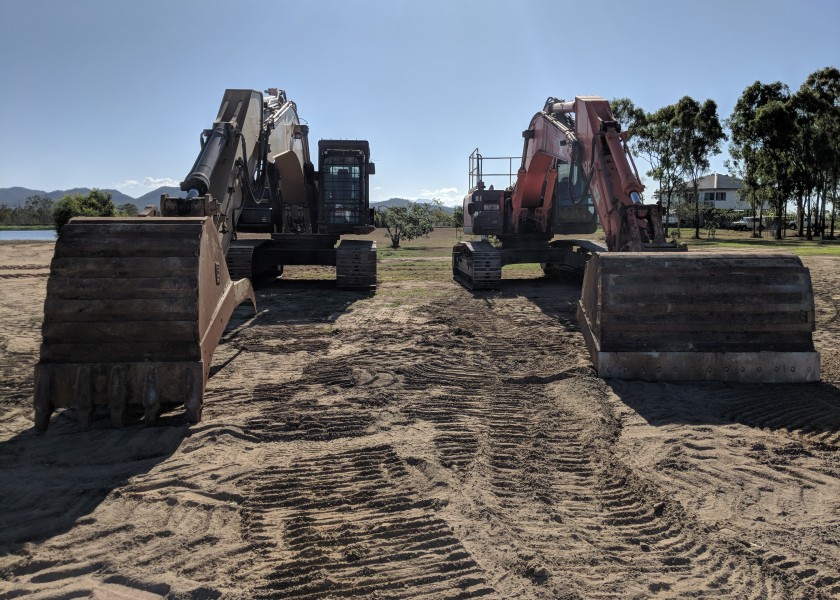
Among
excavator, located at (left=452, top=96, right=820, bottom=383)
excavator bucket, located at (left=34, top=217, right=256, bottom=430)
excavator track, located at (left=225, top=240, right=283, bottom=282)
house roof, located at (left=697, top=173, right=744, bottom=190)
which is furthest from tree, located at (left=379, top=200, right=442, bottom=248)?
house roof, located at (left=697, top=173, right=744, bottom=190)

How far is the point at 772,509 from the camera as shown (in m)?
3.74

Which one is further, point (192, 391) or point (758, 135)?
point (758, 135)

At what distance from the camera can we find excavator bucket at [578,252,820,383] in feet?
20.7

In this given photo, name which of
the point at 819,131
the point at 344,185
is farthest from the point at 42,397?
the point at 819,131

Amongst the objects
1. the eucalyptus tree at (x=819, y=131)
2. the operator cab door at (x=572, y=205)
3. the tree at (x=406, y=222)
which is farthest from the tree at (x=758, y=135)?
the operator cab door at (x=572, y=205)

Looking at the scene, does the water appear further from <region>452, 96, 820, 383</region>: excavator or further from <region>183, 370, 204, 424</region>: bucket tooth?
<region>452, 96, 820, 383</region>: excavator

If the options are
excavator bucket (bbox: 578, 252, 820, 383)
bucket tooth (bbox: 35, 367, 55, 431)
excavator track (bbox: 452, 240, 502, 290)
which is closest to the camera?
bucket tooth (bbox: 35, 367, 55, 431)

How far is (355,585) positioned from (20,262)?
78.7 ft

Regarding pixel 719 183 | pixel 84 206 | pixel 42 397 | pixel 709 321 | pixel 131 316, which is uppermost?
pixel 719 183

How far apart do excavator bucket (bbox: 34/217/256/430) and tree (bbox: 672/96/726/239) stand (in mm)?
39681

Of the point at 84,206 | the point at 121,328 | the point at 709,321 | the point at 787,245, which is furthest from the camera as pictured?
the point at 84,206

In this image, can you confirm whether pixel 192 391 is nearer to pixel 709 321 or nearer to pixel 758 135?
pixel 709 321

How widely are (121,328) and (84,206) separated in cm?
4075

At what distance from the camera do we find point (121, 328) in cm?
503
